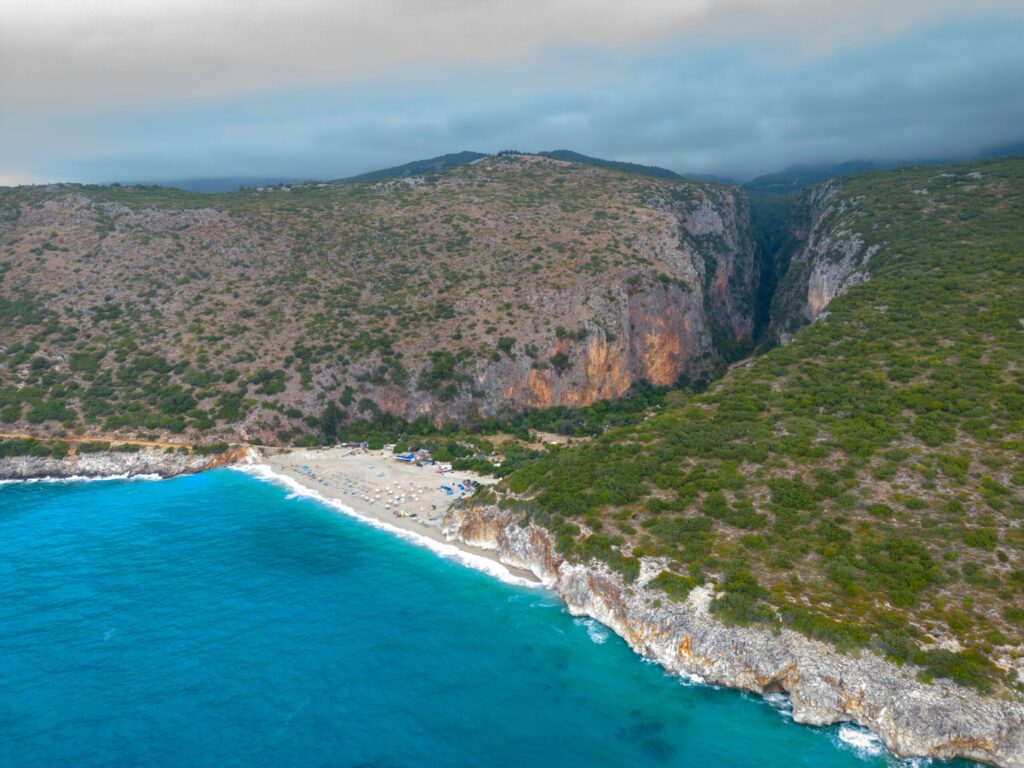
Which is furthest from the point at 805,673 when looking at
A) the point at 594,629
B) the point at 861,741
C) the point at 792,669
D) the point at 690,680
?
the point at 594,629

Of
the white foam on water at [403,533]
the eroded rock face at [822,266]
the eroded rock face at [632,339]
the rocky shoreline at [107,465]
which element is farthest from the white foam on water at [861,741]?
the rocky shoreline at [107,465]

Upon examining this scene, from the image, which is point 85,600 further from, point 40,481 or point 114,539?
point 40,481

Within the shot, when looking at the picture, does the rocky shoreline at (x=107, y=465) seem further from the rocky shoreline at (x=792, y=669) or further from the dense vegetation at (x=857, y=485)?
the rocky shoreline at (x=792, y=669)

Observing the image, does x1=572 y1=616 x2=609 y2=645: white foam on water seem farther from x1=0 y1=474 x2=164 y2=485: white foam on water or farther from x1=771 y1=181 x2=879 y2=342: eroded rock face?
x1=771 y1=181 x2=879 y2=342: eroded rock face

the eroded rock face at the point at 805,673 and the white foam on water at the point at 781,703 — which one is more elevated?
the eroded rock face at the point at 805,673

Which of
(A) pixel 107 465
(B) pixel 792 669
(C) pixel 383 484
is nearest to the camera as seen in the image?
(B) pixel 792 669

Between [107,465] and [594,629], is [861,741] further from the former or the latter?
[107,465]

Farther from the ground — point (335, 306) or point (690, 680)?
point (335, 306)
